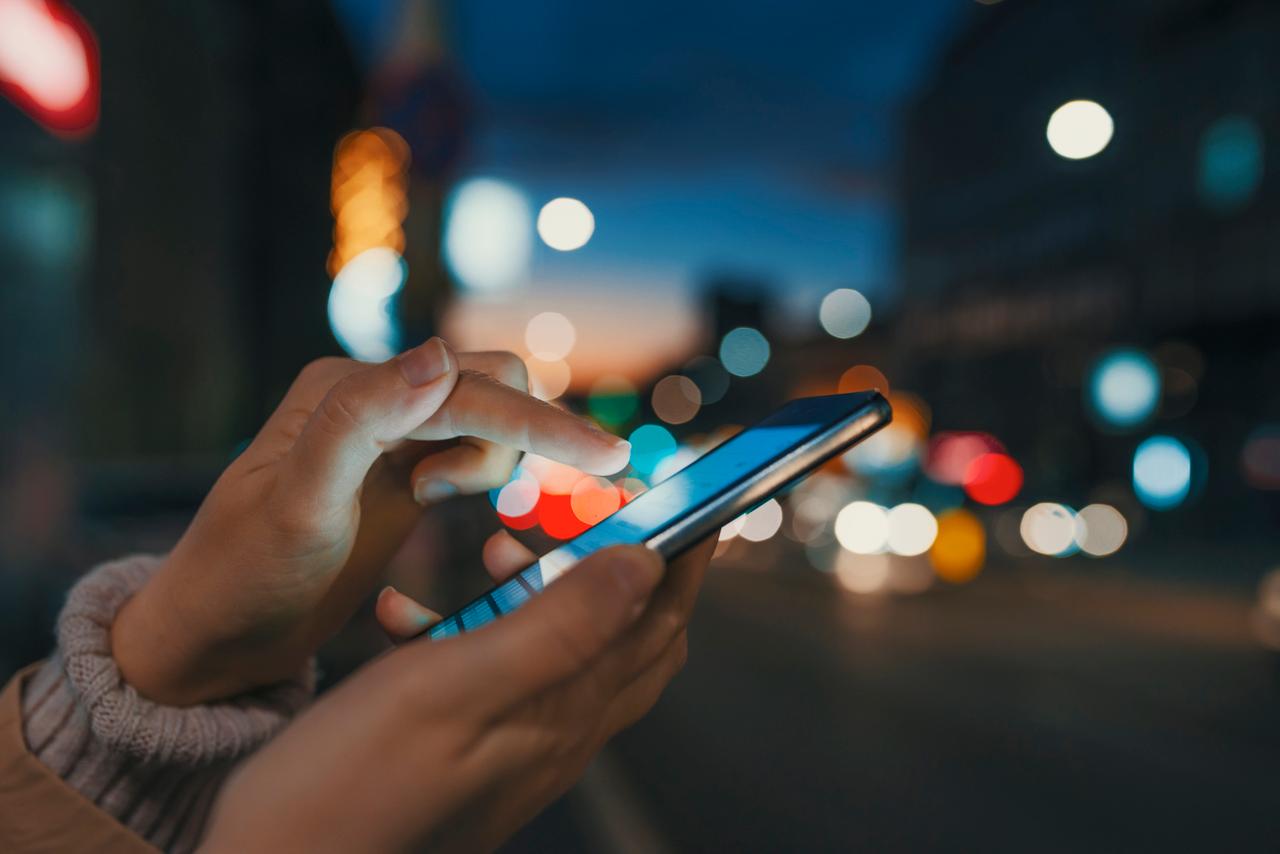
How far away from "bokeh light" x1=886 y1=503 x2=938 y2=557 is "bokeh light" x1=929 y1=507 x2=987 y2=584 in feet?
0.55

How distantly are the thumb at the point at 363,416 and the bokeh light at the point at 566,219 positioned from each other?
19.8 feet

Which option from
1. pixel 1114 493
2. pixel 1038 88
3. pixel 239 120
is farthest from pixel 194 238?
pixel 1038 88

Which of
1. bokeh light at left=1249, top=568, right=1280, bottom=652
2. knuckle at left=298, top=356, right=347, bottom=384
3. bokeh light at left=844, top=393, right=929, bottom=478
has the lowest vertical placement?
bokeh light at left=844, top=393, right=929, bottom=478

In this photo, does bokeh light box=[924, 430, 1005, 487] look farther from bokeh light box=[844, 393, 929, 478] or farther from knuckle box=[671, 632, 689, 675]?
knuckle box=[671, 632, 689, 675]

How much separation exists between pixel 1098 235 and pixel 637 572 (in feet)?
160

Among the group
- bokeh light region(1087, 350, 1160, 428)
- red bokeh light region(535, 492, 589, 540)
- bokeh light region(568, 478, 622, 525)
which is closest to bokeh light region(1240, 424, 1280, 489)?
bokeh light region(1087, 350, 1160, 428)

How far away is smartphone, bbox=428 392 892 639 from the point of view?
4.02 feet

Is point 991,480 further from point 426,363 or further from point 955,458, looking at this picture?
point 426,363

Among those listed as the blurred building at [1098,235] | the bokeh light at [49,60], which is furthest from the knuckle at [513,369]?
the blurred building at [1098,235]

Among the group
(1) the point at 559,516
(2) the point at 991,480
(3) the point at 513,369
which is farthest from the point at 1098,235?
(3) the point at 513,369

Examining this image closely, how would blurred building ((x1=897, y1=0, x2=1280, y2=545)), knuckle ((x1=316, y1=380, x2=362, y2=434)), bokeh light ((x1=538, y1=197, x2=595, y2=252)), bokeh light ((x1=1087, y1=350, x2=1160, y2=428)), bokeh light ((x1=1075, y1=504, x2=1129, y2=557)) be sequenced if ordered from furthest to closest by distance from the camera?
blurred building ((x1=897, y1=0, x2=1280, y2=545)) → bokeh light ((x1=1087, y1=350, x2=1160, y2=428)) → bokeh light ((x1=1075, y1=504, x2=1129, y2=557)) → bokeh light ((x1=538, y1=197, x2=595, y2=252)) → knuckle ((x1=316, y1=380, x2=362, y2=434))

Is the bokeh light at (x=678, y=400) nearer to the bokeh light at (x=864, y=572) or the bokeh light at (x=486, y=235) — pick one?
the bokeh light at (x=864, y=572)

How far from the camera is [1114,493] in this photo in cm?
3384

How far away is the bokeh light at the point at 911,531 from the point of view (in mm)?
15633
